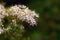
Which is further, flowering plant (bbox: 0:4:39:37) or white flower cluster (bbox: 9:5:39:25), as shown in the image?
white flower cluster (bbox: 9:5:39:25)

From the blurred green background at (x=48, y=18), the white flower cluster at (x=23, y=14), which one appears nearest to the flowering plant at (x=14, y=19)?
the white flower cluster at (x=23, y=14)

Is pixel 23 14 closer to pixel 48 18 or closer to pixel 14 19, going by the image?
pixel 14 19

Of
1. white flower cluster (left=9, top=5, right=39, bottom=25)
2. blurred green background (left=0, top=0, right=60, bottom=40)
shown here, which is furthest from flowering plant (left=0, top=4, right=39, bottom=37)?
blurred green background (left=0, top=0, right=60, bottom=40)

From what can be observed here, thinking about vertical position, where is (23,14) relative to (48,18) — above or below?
below

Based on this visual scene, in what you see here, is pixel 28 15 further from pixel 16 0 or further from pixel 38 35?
pixel 38 35

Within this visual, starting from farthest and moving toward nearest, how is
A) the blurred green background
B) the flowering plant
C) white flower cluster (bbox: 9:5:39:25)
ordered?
the blurred green background, white flower cluster (bbox: 9:5:39:25), the flowering plant

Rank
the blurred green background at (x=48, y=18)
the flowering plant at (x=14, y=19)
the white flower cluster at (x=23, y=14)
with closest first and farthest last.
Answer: the flowering plant at (x=14, y=19) → the white flower cluster at (x=23, y=14) → the blurred green background at (x=48, y=18)

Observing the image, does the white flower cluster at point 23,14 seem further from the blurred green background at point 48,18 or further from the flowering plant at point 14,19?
the blurred green background at point 48,18

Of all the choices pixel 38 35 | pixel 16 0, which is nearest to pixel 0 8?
pixel 16 0

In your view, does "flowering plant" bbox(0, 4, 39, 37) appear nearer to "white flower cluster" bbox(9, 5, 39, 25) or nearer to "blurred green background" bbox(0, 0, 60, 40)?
"white flower cluster" bbox(9, 5, 39, 25)

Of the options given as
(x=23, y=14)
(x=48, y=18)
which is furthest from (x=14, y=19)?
(x=48, y=18)

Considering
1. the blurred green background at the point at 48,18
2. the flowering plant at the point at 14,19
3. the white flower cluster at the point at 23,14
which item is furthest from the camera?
the blurred green background at the point at 48,18
